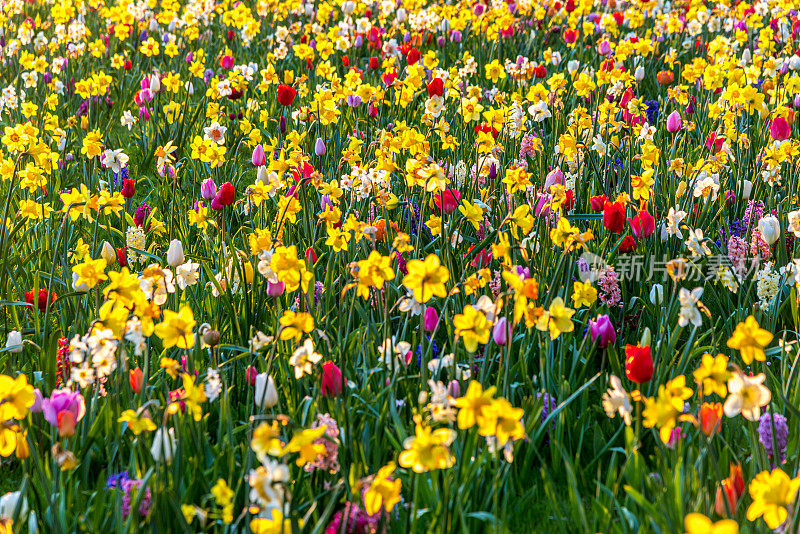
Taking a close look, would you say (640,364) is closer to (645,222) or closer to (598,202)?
(645,222)

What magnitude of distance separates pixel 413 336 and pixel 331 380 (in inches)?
22.3

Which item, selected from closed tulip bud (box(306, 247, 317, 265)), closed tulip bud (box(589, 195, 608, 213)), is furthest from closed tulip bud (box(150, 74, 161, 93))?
closed tulip bud (box(589, 195, 608, 213))

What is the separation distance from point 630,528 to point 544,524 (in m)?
0.24

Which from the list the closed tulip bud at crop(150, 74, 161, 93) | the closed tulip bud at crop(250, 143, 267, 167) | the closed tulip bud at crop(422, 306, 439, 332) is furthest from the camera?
the closed tulip bud at crop(150, 74, 161, 93)

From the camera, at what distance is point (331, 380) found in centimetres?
184

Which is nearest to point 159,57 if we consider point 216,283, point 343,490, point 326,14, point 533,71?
point 326,14

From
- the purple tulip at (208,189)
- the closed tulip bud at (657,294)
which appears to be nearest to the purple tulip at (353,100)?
the purple tulip at (208,189)

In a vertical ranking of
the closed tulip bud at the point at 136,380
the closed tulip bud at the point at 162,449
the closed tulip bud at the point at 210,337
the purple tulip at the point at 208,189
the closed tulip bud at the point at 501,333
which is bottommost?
the closed tulip bud at the point at 136,380

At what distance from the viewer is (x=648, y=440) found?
6.51 ft

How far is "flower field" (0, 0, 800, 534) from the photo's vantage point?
155 centimetres

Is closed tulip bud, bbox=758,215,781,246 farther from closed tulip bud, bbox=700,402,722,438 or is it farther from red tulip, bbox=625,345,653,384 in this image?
closed tulip bud, bbox=700,402,722,438

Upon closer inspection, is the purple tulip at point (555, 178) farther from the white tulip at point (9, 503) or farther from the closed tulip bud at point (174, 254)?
the white tulip at point (9, 503)

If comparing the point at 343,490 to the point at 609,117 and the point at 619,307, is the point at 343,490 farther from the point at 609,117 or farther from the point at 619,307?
the point at 609,117

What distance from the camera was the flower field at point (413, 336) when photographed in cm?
155
